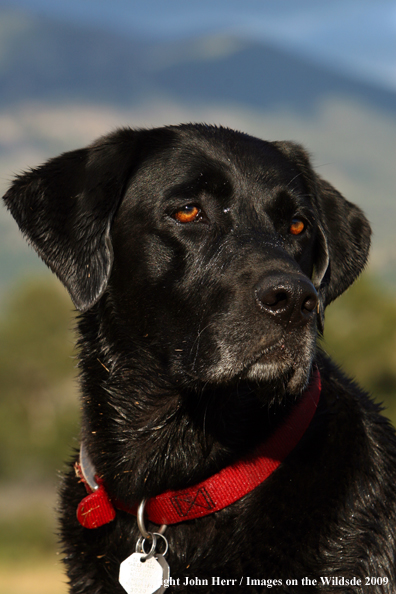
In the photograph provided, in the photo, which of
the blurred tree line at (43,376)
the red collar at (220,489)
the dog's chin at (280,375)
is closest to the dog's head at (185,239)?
the dog's chin at (280,375)

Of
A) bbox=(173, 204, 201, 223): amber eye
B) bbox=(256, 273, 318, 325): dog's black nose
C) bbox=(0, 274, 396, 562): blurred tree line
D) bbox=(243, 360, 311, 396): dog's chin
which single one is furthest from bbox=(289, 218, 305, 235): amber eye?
bbox=(0, 274, 396, 562): blurred tree line

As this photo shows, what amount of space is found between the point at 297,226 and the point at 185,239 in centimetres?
67

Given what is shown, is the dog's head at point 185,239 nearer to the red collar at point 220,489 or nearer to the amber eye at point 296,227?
the amber eye at point 296,227

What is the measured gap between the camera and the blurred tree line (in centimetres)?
4119

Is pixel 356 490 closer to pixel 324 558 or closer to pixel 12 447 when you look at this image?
pixel 324 558

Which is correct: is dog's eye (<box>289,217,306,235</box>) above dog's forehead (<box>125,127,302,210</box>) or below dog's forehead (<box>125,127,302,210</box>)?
below

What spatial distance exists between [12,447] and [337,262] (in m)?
49.1

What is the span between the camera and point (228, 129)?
379 cm

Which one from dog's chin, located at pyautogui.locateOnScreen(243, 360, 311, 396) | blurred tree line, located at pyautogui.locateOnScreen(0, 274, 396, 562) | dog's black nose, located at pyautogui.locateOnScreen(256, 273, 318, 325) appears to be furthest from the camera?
blurred tree line, located at pyautogui.locateOnScreen(0, 274, 396, 562)

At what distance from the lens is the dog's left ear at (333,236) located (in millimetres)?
3773

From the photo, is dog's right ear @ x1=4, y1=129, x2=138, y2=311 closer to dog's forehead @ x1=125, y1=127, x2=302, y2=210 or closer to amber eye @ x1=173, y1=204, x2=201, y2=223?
dog's forehead @ x1=125, y1=127, x2=302, y2=210

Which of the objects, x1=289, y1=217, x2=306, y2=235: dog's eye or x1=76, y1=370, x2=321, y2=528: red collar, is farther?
x1=289, y1=217, x2=306, y2=235: dog's eye

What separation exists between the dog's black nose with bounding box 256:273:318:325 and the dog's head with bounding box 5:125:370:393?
0.04 metres

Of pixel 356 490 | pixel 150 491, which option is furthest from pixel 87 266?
pixel 356 490
